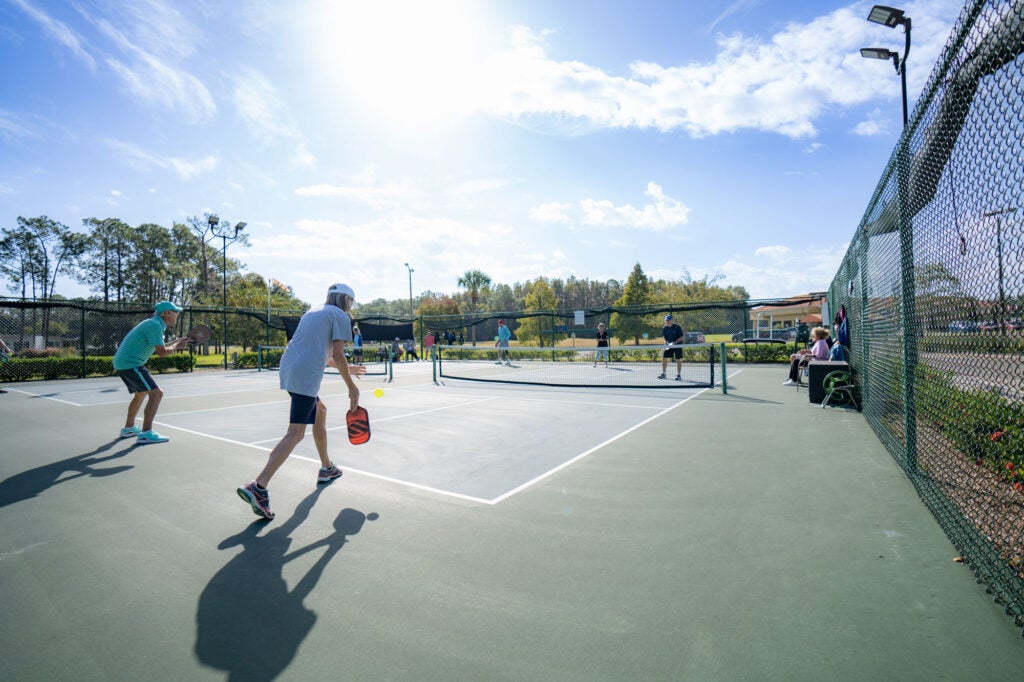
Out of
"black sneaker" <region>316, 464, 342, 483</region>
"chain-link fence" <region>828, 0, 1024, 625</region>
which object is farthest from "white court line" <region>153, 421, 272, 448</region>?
"chain-link fence" <region>828, 0, 1024, 625</region>

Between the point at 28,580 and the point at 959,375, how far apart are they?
5.85 metres

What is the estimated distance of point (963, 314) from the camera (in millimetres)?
2992

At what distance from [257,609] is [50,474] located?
4233mm

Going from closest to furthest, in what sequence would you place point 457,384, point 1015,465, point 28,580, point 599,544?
point 28,580 < point 599,544 < point 1015,465 < point 457,384

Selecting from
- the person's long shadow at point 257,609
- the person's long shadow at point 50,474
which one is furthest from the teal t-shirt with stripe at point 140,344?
the person's long shadow at point 257,609

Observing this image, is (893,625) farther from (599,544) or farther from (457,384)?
(457,384)

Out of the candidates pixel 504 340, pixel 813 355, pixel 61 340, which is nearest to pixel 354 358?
pixel 504 340

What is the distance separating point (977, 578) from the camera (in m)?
2.63

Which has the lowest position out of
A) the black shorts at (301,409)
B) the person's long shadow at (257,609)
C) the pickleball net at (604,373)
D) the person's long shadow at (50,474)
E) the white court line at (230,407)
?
the person's long shadow at (257,609)

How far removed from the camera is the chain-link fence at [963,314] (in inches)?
95.7

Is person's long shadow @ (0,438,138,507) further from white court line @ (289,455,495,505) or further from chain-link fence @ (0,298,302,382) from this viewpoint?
chain-link fence @ (0,298,302,382)

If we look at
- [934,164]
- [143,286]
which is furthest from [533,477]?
[143,286]

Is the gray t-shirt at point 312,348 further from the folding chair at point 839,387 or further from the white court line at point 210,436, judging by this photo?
the folding chair at point 839,387

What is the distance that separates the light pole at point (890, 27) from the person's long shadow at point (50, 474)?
1035 cm
